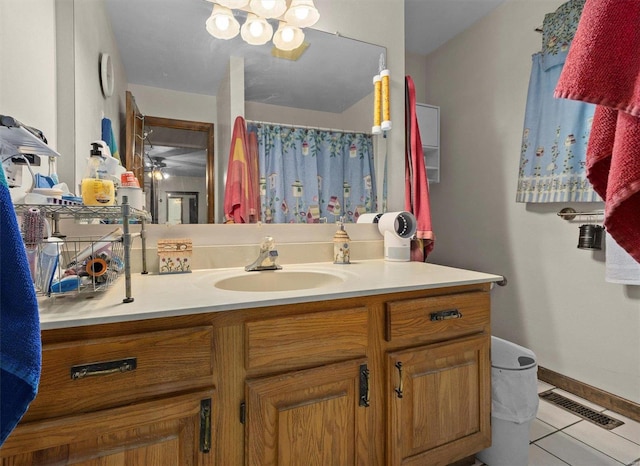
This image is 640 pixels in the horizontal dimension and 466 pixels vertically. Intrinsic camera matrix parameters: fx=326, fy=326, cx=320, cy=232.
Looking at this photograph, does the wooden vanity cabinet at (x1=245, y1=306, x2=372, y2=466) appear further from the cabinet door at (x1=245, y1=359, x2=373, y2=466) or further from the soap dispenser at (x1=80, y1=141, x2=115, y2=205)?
the soap dispenser at (x1=80, y1=141, x2=115, y2=205)

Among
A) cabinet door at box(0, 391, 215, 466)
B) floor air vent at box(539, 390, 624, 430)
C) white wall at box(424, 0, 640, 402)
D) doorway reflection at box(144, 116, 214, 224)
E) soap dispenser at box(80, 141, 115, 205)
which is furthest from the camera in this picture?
white wall at box(424, 0, 640, 402)

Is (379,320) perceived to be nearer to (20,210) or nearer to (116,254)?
(116,254)

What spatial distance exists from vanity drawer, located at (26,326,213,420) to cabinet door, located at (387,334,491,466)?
58 cm

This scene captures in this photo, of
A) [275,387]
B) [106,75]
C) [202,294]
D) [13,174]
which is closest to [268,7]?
[106,75]

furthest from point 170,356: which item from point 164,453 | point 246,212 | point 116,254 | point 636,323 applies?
point 636,323

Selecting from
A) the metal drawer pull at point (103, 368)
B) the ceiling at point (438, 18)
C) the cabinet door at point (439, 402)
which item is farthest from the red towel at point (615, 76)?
the ceiling at point (438, 18)

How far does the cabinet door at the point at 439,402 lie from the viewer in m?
1.02

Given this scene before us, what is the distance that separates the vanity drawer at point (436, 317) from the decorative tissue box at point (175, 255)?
0.78 m

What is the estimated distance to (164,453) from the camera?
0.76 m

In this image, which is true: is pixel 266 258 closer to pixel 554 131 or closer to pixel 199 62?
pixel 199 62

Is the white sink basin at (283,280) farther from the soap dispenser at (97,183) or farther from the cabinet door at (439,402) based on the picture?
the soap dispenser at (97,183)

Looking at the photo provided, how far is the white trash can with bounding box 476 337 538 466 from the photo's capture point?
4.12 feet

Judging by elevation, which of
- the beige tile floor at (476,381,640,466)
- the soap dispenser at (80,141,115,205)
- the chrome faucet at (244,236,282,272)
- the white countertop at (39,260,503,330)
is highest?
the soap dispenser at (80,141,115,205)

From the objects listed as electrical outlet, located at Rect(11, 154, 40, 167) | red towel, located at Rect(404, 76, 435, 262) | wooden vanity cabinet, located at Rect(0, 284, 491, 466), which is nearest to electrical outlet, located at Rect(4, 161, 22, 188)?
electrical outlet, located at Rect(11, 154, 40, 167)
